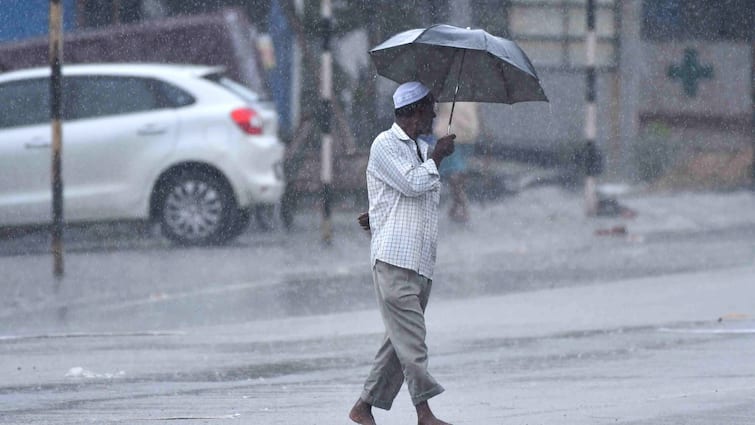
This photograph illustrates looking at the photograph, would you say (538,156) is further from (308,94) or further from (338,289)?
(338,289)

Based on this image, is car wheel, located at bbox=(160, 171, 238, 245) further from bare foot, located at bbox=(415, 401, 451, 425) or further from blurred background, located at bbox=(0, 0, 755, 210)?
bare foot, located at bbox=(415, 401, 451, 425)

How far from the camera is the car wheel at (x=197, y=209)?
16.4 meters

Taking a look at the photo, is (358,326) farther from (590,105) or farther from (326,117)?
(590,105)

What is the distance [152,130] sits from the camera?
16422mm

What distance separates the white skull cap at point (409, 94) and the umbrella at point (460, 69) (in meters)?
0.21

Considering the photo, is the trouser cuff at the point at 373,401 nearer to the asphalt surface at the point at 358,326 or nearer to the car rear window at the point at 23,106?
the asphalt surface at the point at 358,326

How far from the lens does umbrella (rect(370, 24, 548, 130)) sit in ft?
24.1

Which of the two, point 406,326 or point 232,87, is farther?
point 232,87

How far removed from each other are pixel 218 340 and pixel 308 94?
420 inches

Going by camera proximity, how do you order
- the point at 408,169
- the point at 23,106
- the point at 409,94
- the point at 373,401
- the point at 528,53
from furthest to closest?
the point at 528,53 < the point at 23,106 < the point at 373,401 < the point at 409,94 < the point at 408,169

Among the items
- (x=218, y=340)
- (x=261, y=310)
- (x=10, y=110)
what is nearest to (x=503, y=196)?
(x=10, y=110)

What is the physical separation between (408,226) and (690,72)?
1883cm

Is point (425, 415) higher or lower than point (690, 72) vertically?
higher

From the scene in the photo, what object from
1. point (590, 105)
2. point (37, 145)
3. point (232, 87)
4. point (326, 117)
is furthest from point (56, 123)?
point (590, 105)
